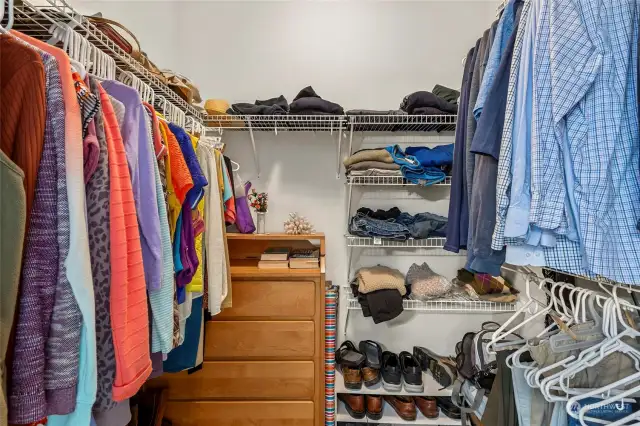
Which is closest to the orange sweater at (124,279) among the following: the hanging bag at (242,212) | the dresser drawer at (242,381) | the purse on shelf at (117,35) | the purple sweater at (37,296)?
the purple sweater at (37,296)

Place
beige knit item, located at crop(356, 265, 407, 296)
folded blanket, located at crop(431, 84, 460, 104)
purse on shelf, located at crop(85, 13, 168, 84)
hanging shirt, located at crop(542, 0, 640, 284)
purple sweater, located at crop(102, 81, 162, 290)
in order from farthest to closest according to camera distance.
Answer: folded blanket, located at crop(431, 84, 460, 104), beige knit item, located at crop(356, 265, 407, 296), purse on shelf, located at crop(85, 13, 168, 84), purple sweater, located at crop(102, 81, 162, 290), hanging shirt, located at crop(542, 0, 640, 284)

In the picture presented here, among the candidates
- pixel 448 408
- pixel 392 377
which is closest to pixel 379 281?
pixel 392 377

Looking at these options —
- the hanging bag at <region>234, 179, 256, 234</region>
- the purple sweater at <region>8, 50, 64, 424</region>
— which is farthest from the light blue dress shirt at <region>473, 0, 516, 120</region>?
the hanging bag at <region>234, 179, 256, 234</region>

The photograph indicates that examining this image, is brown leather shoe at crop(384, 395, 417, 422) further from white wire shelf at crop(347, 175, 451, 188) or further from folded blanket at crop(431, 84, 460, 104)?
folded blanket at crop(431, 84, 460, 104)

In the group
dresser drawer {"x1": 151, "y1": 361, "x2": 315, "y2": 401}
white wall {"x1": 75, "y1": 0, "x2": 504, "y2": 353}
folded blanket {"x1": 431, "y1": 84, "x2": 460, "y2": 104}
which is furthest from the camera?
white wall {"x1": 75, "y1": 0, "x2": 504, "y2": 353}

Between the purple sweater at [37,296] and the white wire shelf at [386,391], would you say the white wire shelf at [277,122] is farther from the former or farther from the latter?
the white wire shelf at [386,391]

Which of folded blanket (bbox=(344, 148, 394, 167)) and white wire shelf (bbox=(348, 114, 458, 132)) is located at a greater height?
white wire shelf (bbox=(348, 114, 458, 132))

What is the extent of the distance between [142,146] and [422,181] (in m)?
1.35

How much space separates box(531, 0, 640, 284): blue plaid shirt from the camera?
0.65 m

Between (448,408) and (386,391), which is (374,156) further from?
(448,408)

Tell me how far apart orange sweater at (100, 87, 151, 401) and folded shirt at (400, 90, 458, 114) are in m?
1.43

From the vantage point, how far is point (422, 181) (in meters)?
1.74

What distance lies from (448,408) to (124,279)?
69.1 inches

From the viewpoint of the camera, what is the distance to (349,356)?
185 centimetres
